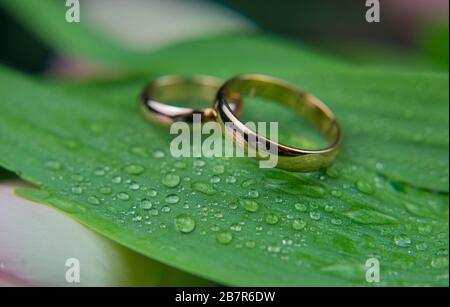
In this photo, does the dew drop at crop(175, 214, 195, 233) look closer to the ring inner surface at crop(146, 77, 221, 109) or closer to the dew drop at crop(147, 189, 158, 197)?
the dew drop at crop(147, 189, 158, 197)

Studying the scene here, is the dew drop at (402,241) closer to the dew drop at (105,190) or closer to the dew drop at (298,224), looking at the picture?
the dew drop at (298,224)

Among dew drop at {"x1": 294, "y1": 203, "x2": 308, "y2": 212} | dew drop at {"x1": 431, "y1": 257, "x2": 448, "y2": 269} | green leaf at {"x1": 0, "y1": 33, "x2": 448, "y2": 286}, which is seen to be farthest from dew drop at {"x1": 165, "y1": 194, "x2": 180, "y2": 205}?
dew drop at {"x1": 431, "y1": 257, "x2": 448, "y2": 269}

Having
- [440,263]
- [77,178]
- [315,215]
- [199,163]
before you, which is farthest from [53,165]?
[440,263]

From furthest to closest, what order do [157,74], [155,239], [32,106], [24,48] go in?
[24,48]
[157,74]
[32,106]
[155,239]

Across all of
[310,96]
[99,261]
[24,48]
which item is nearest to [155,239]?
[99,261]

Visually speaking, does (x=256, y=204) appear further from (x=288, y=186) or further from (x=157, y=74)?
(x=157, y=74)
